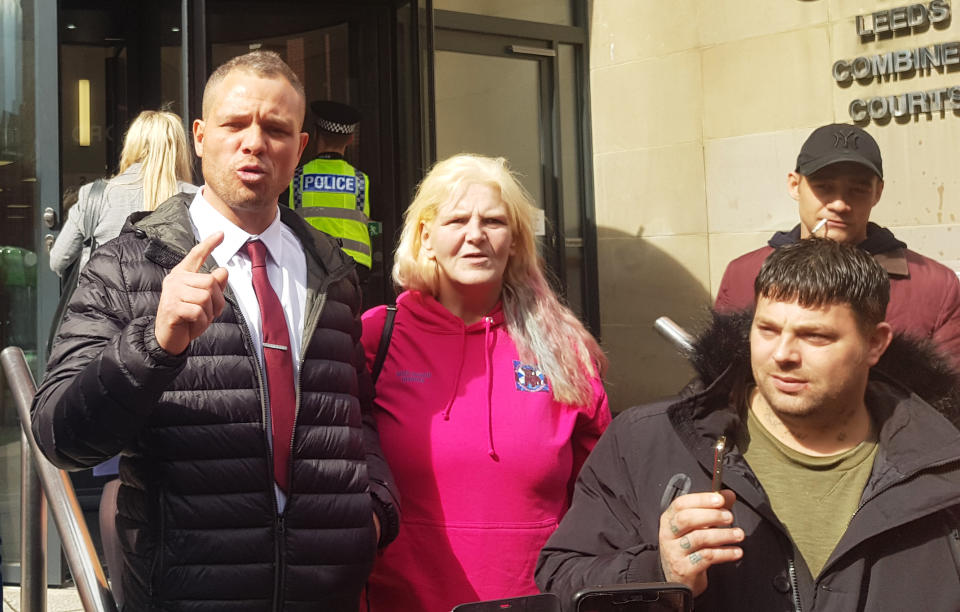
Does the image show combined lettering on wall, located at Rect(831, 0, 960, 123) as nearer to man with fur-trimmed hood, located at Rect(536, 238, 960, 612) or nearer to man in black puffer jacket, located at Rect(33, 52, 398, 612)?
man with fur-trimmed hood, located at Rect(536, 238, 960, 612)

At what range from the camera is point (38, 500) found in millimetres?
2889

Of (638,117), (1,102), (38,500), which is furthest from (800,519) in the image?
(638,117)

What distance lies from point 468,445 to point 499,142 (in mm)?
6292

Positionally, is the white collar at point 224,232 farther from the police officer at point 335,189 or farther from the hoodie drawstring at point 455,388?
the police officer at point 335,189

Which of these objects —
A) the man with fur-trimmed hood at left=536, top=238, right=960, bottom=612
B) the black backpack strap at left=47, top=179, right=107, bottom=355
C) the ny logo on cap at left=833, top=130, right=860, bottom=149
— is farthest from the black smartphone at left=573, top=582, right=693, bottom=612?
the black backpack strap at left=47, top=179, right=107, bottom=355

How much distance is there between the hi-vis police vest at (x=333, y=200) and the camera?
266 inches

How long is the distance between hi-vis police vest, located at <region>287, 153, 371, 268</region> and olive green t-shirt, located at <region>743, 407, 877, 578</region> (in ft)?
15.9

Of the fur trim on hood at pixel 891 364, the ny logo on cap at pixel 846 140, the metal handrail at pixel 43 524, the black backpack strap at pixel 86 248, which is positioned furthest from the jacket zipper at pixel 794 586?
the black backpack strap at pixel 86 248

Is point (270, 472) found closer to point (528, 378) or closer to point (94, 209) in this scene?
point (528, 378)

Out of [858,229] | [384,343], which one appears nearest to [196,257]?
[384,343]

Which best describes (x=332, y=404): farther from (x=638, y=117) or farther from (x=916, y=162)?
(x=638, y=117)

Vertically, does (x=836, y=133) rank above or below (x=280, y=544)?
above

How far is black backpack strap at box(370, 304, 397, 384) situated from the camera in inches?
112

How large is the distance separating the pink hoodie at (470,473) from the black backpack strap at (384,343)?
0.03 meters
